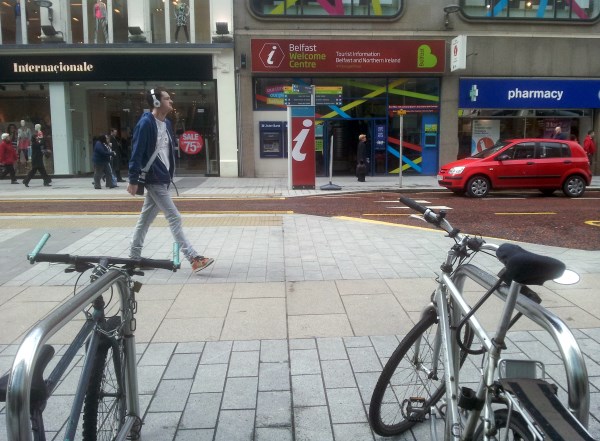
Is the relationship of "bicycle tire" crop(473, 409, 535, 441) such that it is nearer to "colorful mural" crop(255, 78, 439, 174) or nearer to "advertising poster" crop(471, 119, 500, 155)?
"colorful mural" crop(255, 78, 439, 174)

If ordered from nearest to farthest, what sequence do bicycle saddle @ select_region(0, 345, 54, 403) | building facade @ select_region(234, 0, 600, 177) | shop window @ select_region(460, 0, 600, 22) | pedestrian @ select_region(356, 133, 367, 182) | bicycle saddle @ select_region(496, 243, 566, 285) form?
bicycle saddle @ select_region(0, 345, 54, 403) → bicycle saddle @ select_region(496, 243, 566, 285) → pedestrian @ select_region(356, 133, 367, 182) → building facade @ select_region(234, 0, 600, 177) → shop window @ select_region(460, 0, 600, 22)

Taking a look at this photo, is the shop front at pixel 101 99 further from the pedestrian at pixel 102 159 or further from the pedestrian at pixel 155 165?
the pedestrian at pixel 155 165

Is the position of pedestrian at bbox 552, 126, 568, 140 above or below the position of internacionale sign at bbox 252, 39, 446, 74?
below

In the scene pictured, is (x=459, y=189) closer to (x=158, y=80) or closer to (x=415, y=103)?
(x=415, y=103)

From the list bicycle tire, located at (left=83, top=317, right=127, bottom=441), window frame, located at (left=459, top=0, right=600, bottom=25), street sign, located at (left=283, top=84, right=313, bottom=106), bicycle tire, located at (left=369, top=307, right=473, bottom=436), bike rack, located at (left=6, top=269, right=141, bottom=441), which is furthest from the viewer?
window frame, located at (left=459, top=0, right=600, bottom=25)

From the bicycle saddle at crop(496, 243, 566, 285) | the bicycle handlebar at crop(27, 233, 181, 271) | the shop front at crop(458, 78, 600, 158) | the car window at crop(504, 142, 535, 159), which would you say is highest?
the shop front at crop(458, 78, 600, 158)

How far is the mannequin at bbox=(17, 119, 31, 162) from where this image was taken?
22.3m

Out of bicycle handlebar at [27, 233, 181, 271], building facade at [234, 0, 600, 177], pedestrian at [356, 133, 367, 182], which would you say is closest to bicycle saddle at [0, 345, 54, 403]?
bicycle handlebar at [27, 233, 181, 271]

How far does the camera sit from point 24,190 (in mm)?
18016

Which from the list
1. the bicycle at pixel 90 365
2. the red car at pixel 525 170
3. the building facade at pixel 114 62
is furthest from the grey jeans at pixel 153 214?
the building facade at pixel 114 62

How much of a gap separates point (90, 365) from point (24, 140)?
22724 mm

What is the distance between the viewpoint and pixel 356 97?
22.2 metres

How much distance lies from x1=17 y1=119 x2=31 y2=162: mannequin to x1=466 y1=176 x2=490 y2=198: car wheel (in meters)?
16.9

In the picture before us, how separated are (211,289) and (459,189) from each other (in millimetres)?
11690
